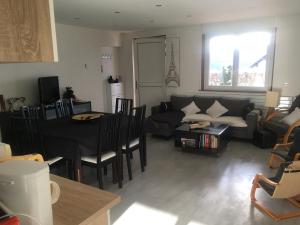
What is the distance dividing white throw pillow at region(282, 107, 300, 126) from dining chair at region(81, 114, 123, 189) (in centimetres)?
328

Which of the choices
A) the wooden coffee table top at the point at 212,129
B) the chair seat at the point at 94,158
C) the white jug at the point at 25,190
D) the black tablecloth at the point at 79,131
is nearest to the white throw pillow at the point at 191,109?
the wooden coffee table top at the point at 212,129

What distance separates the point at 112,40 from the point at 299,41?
4777 millimetres

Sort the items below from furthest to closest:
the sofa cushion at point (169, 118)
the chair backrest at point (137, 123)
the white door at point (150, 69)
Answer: the white door at point (150, 69) < the sofa cushion at point (169, 118) < the chair backrest at point (137, 123)

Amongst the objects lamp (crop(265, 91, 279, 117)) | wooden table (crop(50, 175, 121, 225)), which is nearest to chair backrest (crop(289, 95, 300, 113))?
lamp (crop(265, 91, 279, 117))

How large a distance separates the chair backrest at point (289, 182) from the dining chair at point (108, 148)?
190 cm

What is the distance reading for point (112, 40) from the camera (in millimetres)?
7344

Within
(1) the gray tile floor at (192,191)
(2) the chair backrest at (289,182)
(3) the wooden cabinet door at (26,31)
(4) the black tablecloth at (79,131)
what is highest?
(3) the wooden cabinet door at (26,31)

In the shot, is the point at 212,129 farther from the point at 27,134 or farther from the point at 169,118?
the point at 27,134

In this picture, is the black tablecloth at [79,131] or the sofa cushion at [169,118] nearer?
the black tablecloth at [79,131]

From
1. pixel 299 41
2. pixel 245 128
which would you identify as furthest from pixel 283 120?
pixel 299 41

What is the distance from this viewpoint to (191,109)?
6.01m

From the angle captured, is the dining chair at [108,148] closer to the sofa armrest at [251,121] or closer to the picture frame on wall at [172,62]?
the sofa armrest at [251,121]

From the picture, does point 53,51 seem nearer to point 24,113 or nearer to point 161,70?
point 24,113

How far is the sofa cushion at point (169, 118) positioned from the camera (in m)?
5.40
